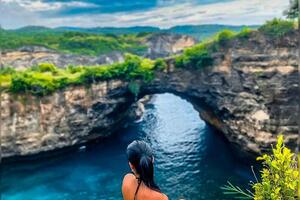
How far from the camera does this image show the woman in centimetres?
433

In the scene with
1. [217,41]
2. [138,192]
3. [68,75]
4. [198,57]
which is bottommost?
[68,75]

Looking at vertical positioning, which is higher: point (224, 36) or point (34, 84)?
point (224, 36)

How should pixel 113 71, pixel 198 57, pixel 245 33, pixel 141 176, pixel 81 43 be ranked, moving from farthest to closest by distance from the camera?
1. pixel 81 43
2. pixel 113 71
3. pixel 198 57
4. pixel 245 33
5. pixel 141 176

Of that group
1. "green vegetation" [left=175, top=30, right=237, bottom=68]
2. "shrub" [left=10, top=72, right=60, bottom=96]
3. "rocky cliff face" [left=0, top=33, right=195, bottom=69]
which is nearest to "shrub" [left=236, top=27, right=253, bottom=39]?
"green vegetation" [left=175, top=30, right=237, bottom=68]

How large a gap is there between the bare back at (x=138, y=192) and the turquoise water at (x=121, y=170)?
2205cm

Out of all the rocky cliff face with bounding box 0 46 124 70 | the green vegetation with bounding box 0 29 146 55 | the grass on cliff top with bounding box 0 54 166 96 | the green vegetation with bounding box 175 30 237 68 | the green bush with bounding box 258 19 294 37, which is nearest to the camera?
the green bush with bounding box 258 19 294 37

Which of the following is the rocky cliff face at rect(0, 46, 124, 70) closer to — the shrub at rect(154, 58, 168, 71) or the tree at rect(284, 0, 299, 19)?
the shrub at rect(154, 58, 168, 71)

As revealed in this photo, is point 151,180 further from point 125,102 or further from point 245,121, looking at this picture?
point 125,102

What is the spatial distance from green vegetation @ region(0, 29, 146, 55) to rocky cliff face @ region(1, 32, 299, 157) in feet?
92.2

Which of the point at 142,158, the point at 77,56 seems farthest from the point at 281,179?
the point at 77,56

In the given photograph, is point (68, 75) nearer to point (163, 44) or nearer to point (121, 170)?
point (121, 170)

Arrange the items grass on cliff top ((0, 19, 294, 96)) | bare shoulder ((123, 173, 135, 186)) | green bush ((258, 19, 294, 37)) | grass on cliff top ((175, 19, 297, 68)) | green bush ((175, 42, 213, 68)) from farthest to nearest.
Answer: green bush ((175, 42, 213, 68))
grass on cliff top ((0, 19, 294, 96))
grass on cliff top ((175, 19, 297, 68))
green bush ((258, 19, 294, 37))
bare shoulder ((123, 173, 135, 186))

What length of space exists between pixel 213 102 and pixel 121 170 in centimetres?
1096

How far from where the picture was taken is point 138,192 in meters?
4.48
